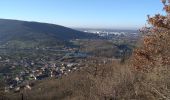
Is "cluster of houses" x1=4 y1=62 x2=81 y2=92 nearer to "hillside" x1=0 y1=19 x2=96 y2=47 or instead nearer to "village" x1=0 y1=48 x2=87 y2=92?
"village" x1=0 y1=48 x2=87 y2=92

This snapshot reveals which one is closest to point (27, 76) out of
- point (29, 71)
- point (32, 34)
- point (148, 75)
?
point (29, 71)

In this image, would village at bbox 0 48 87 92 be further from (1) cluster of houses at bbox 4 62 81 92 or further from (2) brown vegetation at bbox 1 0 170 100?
(2) brown vegetation at bbox 1 0 170 100

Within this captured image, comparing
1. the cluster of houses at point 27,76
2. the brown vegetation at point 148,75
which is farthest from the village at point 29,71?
the brown vegetation at point 148,75

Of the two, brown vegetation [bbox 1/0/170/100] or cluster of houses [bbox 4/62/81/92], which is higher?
brown vegetation [bbox 1/0/170/100]

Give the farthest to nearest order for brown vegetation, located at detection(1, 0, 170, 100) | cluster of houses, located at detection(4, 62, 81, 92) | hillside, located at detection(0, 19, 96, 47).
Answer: hillside, located at detection(0, 19, 96, 47) < cluster of houses, located at detection(4, 62, 81, 92) < brown vegetation, located at detection(1, 0, 170, 100)

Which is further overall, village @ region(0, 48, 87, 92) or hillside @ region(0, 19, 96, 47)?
hillside @ region(0, 19, 96, 47)

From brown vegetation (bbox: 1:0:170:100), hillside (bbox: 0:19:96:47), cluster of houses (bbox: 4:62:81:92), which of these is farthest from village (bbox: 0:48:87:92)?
hillside (bbox: 0:19:96:47)

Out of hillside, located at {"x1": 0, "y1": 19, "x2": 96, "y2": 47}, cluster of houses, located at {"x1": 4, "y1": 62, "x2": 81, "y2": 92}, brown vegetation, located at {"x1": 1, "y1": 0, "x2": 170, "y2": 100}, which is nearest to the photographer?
brown vegetation, located at {"x1": 1, "y1": 0, "x2": 170, "y2": 100}

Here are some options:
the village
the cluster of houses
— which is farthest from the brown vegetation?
the cluster of houses

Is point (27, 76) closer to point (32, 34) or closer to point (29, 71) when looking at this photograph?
point (29, 71)
